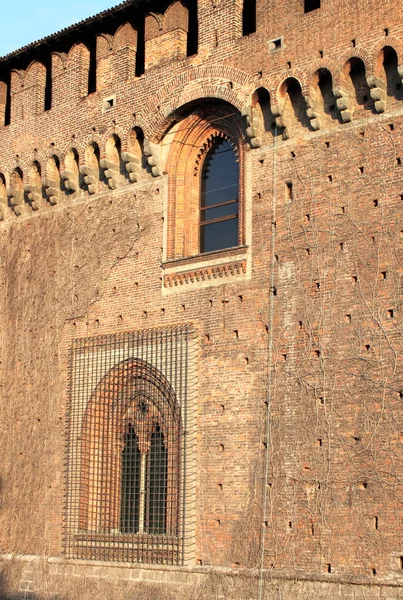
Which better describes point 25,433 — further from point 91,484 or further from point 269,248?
point 269,248

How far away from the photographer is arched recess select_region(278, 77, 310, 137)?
15.4 m

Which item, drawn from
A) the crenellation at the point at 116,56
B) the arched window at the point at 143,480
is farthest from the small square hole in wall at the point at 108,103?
the arched window at the point at 143,480

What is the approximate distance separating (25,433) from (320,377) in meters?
6.22

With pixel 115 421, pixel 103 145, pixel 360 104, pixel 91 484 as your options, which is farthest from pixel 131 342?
pixel 360 104

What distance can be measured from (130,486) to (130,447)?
1.99 feet

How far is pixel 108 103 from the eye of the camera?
18.1 metres

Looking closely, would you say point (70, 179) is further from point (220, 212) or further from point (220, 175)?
point (220, 212)

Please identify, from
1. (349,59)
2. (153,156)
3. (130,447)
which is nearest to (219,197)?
(153,156)

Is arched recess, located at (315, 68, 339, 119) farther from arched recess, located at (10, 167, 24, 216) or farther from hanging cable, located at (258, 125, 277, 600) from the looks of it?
arched recess, located at (10, 167, 24, 216)

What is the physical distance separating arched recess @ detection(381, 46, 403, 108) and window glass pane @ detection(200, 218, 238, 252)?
10.4 ft

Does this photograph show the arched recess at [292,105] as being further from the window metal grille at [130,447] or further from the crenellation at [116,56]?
the crenellation at [116,56]

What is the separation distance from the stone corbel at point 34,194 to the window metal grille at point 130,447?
3.01 m

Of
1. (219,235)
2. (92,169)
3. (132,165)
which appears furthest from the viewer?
(92,169)

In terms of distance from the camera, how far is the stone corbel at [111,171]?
17.8 m
